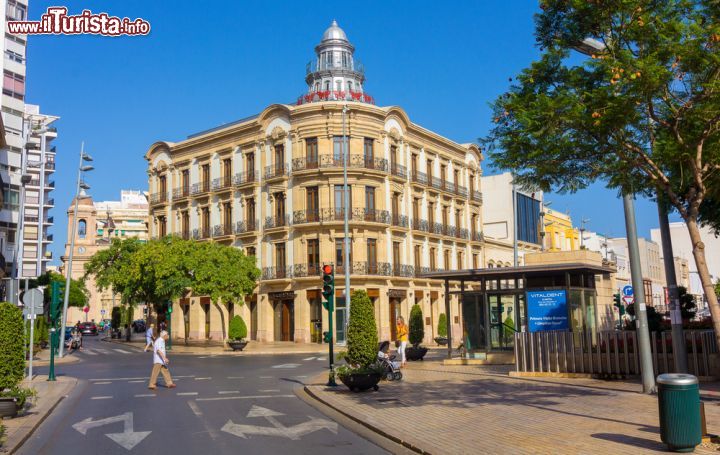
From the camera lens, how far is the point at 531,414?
11.9m

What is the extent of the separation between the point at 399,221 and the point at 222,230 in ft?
44.1

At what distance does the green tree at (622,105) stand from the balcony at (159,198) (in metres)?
47.4

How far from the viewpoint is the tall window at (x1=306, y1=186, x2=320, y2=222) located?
4503 cm

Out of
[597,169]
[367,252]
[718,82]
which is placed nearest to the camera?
[718,82]

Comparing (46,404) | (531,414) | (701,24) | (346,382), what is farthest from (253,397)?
(701,24)

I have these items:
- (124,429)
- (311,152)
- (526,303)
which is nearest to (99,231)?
(311,152)

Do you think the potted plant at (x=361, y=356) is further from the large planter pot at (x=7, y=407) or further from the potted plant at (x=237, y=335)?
the potted plant at (x=237, y=335)

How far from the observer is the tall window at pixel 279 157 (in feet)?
154

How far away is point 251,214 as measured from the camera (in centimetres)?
4906

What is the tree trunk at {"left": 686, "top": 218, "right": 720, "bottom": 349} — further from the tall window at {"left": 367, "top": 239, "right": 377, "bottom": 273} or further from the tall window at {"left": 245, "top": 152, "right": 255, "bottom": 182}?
the tall window at {"left": 245, "top": 152, "right": 255, "bottom": 182}

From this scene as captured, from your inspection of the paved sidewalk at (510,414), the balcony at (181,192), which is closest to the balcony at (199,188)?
the balcony at (181,192)

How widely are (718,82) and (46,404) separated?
47.3ft

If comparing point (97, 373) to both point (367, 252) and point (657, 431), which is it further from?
point (367, 252)

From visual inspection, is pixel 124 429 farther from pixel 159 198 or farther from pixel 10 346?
pixel 159 198
